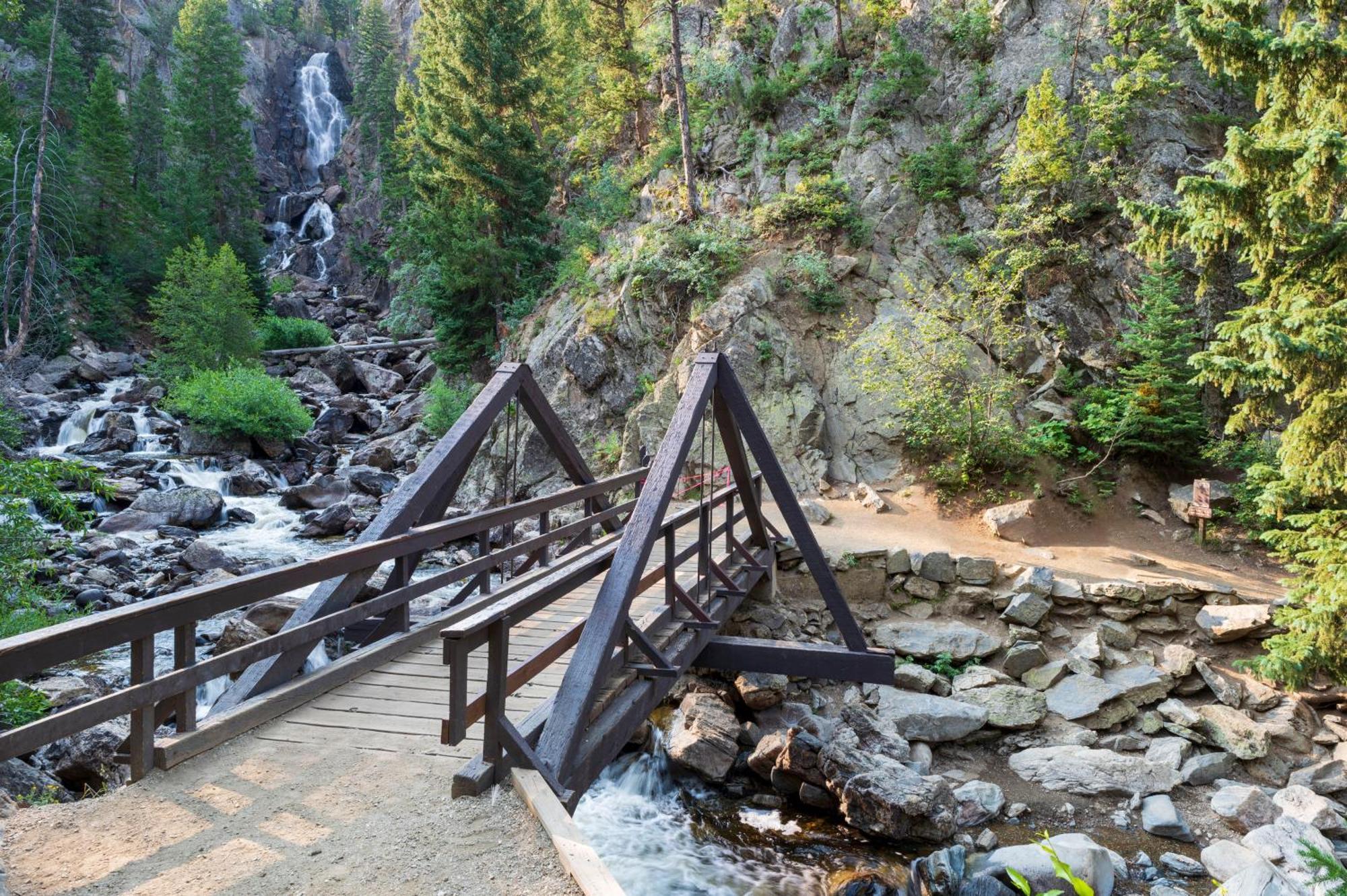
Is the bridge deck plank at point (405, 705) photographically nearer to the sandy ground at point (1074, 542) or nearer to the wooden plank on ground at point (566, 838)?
the wooden plank on ground at point (566, 838)

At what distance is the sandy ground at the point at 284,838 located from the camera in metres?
2.93

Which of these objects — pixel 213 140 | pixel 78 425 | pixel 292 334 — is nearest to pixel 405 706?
pixel 78 425

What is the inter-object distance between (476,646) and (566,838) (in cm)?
101

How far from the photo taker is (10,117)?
2983 cm

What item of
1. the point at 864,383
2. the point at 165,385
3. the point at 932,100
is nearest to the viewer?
the point at 864,383

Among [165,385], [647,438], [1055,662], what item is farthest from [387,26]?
[1055,662]

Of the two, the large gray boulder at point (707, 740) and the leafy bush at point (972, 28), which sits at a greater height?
the leafy bush at point (972, 28)

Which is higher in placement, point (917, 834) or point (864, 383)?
point (864, 383)

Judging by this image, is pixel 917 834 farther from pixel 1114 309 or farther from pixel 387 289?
pixel 387 289

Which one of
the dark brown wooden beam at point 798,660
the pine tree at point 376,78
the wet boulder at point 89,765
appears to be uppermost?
the pine tree at point 376,78

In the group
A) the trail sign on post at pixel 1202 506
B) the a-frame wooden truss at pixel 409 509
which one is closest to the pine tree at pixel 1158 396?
the trail sign on post at pixel 1202 506

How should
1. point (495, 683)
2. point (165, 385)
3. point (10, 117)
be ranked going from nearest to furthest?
1. point (495, 683)
2. point (165, 385)
3. point (10, 117)

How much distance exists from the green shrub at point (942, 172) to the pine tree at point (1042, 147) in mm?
1463

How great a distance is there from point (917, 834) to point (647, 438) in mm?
10432
